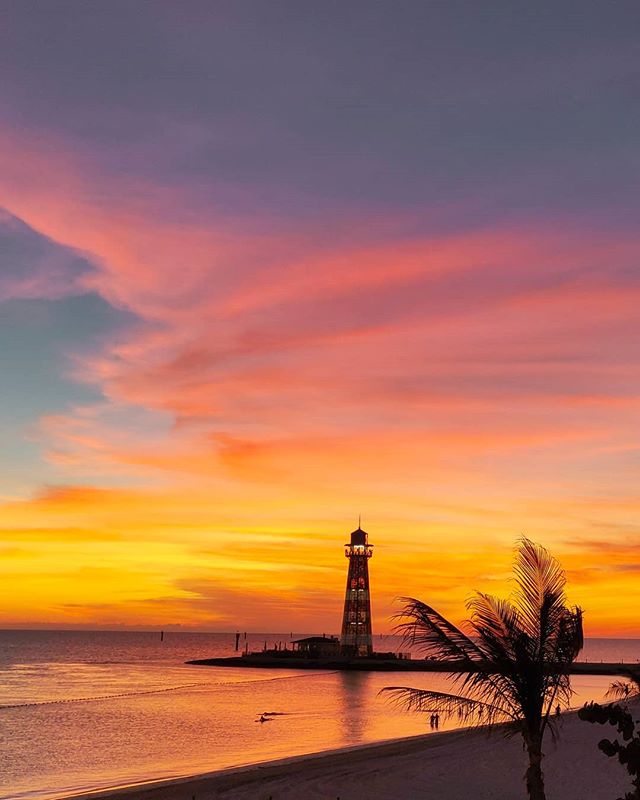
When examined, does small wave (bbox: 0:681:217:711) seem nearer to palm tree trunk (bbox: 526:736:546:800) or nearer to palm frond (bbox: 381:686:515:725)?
palm frond (bbox: 381:686:515:725)

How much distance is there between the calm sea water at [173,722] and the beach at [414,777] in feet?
20.3

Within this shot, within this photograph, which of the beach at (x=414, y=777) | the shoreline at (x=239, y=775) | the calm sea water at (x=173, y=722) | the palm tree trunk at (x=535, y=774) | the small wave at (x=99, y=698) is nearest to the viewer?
the palm tree trunk at (x=535, y=774)

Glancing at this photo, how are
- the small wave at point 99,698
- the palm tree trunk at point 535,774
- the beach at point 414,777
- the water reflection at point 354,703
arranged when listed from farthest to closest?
the small wave at point 99,698 < the water reflection at point 354,703 < the beach at point 414,777 < the palm tree trunk at point 535,774

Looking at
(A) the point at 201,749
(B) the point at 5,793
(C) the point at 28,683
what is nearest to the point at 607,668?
(C) the point at 28,683

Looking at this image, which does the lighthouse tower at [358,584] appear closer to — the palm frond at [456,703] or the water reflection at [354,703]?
the water reflection at [354,703]

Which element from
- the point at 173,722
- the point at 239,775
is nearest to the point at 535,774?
the point at 239,775

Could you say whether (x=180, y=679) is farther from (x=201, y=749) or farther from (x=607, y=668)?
(x=201, y=749)

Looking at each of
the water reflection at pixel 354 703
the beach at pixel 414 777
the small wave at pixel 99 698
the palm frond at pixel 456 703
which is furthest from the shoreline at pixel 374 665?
the beach at pixel 414 777

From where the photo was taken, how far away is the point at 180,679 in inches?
4466

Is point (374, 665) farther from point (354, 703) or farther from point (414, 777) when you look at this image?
point (414, 777)

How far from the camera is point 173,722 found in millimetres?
61562

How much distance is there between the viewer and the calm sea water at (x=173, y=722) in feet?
131

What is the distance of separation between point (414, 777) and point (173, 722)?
1417 inches

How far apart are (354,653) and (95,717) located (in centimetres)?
6573
